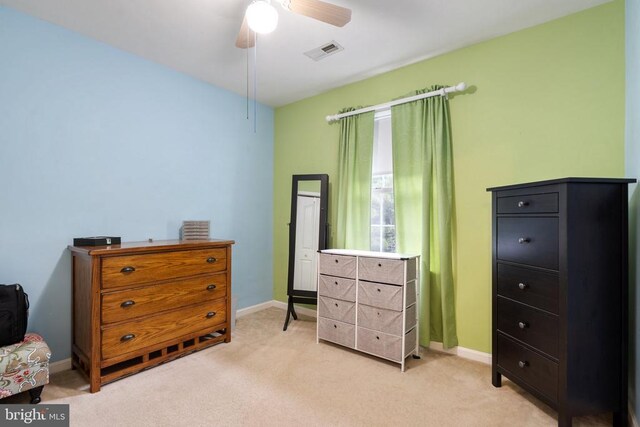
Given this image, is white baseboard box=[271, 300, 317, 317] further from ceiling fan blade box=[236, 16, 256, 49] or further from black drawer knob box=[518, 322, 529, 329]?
ceiling fan blade box=[236, 16, 256, 49]

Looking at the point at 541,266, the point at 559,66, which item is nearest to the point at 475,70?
the point at 559,66

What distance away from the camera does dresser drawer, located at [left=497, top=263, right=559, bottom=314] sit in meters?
1.70

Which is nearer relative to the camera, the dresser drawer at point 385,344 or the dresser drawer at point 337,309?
the dresser drawer at point 385,344

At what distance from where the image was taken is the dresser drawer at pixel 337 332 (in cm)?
269

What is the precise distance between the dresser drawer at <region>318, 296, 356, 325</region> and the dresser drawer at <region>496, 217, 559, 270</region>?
50.9 inches

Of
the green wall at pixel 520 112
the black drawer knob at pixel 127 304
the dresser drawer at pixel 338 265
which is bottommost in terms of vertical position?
the black drawer knob at pixel 127 304

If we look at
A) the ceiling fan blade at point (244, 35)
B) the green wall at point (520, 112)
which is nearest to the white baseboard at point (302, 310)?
the green wall at point (520, 112)

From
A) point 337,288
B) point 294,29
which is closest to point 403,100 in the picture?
point 294,29

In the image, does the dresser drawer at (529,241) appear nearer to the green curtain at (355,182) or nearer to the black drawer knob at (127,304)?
the green curtain at (355,182)

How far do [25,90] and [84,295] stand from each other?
61.7 inches

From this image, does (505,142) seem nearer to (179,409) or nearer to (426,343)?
(426,343)

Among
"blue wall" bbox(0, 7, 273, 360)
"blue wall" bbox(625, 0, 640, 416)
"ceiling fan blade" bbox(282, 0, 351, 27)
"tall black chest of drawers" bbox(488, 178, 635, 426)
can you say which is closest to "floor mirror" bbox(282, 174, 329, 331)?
"blue wall" bbox(0, 7, 273, 360)

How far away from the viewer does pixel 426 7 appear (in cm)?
210

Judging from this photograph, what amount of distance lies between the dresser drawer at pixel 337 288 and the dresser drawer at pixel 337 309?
0.05 metres
